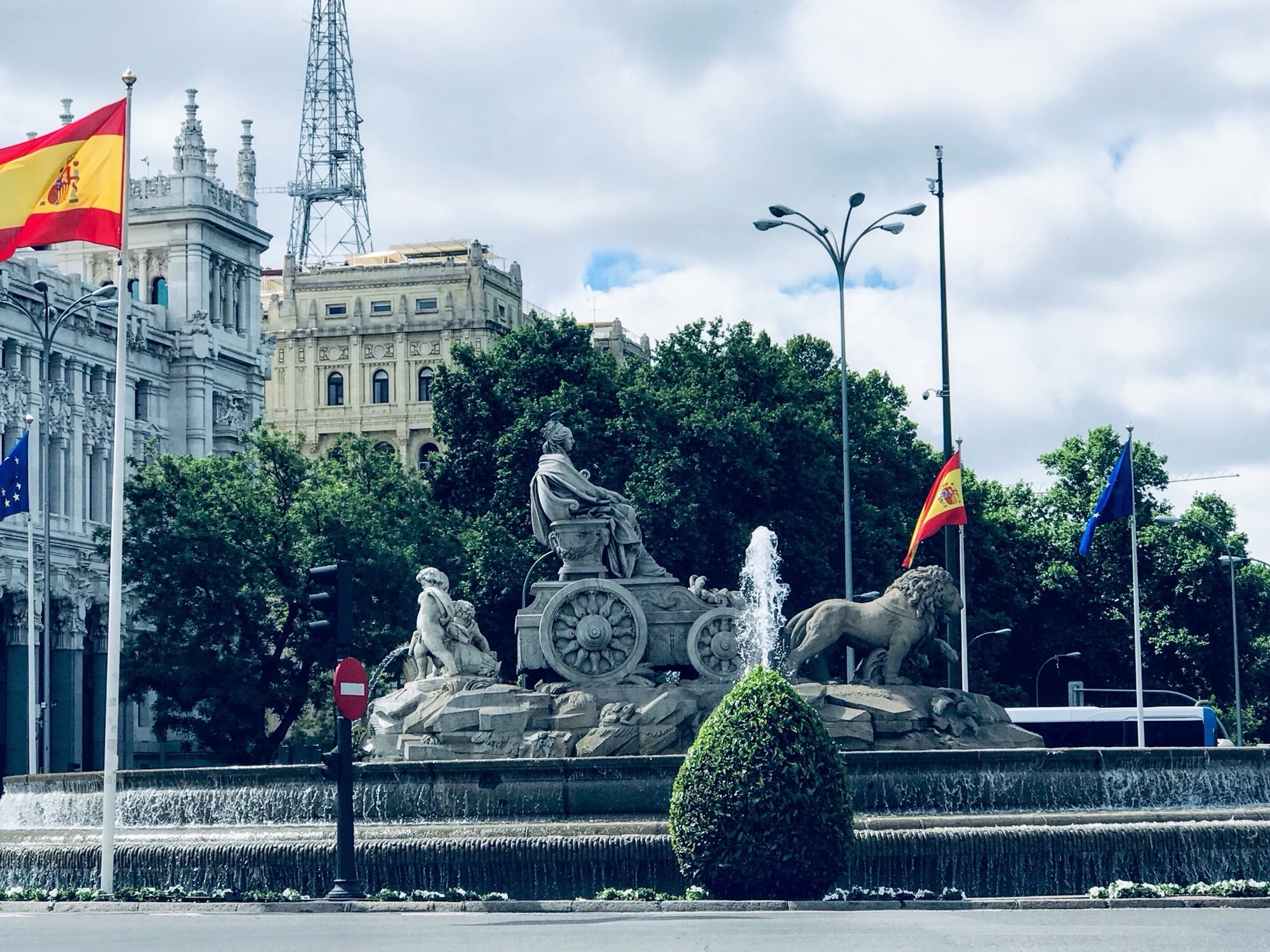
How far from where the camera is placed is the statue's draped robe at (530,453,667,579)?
32.0m

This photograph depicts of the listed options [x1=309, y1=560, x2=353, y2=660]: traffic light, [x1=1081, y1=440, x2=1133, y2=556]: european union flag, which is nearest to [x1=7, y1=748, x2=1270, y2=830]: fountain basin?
[x1=309, y1=560, x2=353, y2=660]: traffic light

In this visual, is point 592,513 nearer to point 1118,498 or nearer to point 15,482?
point 1118,498

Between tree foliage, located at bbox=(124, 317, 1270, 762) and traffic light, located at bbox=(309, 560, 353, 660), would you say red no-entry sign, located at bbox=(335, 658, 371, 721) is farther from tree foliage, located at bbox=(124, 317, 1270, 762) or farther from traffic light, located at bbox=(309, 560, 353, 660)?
tree foliage, located at bbox=(124, 317, 1270, 762)

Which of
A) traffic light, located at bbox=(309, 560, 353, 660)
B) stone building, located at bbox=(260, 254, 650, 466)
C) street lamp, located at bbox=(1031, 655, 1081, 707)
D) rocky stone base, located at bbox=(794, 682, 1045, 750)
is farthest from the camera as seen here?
stone building, located at bbox=(260, 254, 650, 466)

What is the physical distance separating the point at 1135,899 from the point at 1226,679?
56352 millimetres

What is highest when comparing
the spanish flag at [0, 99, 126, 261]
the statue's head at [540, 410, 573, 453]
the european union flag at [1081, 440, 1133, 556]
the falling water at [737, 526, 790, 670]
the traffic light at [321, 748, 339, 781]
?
the spanish flag at [0, 99, 126, 261]

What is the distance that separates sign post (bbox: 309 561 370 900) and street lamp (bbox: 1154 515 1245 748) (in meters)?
38.7

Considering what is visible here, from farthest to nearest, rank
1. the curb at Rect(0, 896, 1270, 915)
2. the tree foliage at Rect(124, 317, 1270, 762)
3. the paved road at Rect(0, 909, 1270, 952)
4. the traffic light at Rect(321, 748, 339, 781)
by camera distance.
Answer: the tree foliage at Rect(124, 317, 1270, 762)
the traffic light at Rect(321, 748, 339, 781)
the curb at Rect(0, 896, 1270, 915)
the paved road at Rect(0, 909, 1270, 952)

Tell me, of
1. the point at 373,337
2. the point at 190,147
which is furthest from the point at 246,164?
the point at 373,337

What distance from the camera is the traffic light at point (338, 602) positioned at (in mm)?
23797

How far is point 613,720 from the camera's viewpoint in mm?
29734

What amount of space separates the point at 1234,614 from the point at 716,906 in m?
52.7

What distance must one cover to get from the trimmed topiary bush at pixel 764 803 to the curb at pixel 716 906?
279mm

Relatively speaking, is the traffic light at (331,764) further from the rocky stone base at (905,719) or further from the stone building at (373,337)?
the stone building at (373,337)
